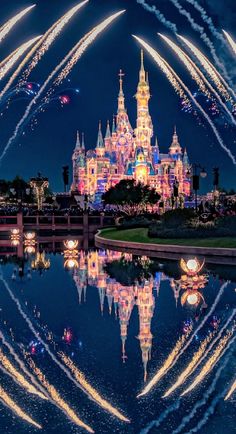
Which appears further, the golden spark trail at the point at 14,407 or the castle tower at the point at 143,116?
the castle tower at the point at 143,116

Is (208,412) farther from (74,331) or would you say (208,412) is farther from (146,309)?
(146,309)

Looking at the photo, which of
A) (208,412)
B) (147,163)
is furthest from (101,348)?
(147,163)

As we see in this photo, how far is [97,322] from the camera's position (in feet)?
40.5

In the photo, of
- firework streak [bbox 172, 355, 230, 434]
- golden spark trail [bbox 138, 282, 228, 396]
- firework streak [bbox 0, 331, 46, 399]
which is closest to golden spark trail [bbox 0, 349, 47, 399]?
firework streak [bbox 0, 331, 46, 399]

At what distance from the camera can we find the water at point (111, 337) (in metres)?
6.99

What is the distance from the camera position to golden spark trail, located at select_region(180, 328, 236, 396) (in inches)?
321

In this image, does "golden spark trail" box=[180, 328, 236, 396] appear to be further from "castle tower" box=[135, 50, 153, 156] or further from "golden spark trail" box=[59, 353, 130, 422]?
"castle tower" box=[135, 50, 153, 156]

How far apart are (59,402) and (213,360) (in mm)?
3070

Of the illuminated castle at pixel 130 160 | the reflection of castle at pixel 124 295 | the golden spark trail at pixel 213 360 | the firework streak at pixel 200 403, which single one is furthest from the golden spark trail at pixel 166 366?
the illuminated castle at pixel 130 160

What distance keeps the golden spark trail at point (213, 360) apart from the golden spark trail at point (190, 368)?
0.19m

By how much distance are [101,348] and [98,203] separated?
4749 inches

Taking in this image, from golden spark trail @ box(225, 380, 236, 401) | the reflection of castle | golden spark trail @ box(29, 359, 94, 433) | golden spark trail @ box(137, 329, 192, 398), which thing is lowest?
the reflection of castle

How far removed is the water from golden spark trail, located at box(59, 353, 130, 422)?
0.26 feet

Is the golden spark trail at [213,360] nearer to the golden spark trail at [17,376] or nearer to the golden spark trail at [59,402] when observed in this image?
the golden spark trail at [59,402]
